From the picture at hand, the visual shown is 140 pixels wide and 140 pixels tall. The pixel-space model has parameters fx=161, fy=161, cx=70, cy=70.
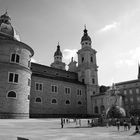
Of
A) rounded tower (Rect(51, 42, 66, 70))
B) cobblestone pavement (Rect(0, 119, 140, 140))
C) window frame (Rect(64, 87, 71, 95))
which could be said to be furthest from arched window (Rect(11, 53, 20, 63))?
rounded tower (Rect(51, 42, 66, 70))

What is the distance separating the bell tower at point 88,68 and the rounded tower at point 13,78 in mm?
25312

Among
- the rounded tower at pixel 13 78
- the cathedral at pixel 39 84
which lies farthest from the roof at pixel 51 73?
the rounded tower at pixel 13 78

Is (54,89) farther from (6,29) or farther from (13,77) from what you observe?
(6,29)

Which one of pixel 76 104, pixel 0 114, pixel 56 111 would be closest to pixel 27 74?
pixel 0 114

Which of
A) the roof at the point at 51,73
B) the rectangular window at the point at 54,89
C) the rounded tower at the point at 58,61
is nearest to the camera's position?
the rectangular window at the point at 54,89

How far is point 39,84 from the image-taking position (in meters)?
41.6

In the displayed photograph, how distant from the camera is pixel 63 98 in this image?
46.4 m

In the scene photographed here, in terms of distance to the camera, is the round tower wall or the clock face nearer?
the round tower wall

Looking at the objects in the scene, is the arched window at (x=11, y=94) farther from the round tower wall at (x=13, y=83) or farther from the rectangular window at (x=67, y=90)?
the rectangular window at (x=67, y=90)

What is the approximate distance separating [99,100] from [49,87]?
58.7ft

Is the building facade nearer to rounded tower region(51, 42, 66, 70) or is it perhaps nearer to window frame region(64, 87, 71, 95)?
window frame region(64, 87, 71, 95)

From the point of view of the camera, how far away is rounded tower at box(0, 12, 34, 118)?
30.1 metres

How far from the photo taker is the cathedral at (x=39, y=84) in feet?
102

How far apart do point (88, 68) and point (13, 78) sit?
29984mm
